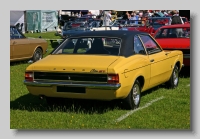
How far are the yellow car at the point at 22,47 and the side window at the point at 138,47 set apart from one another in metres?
6.12

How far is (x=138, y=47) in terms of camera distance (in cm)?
771

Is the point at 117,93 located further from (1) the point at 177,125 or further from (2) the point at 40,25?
(2) the point at 40,25

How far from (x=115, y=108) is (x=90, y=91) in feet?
2.85

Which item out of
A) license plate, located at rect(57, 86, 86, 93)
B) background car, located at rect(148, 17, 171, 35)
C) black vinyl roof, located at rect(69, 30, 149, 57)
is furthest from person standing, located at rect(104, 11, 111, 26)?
license plate, located at rect(57, 86, 86, 93)

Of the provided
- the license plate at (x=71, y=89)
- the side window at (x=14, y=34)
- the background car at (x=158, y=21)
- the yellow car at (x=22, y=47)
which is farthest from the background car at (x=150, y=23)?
the license plate at (x=71, y=89)

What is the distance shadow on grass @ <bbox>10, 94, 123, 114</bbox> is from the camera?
7.28m

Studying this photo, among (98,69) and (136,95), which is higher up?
(98,69)

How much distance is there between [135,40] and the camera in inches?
303

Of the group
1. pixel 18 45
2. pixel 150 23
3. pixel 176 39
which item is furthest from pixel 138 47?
pixel 150 23

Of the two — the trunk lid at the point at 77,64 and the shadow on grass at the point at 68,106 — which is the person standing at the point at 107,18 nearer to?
the shadow on grass at the point at 68,106

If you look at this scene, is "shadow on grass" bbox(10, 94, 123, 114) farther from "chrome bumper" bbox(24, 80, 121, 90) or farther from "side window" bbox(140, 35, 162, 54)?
"side window" bbox(140, 35, 162, 54)

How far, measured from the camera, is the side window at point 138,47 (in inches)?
298

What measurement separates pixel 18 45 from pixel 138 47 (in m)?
6.54

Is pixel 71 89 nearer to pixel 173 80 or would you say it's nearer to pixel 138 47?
pixel 138 47
